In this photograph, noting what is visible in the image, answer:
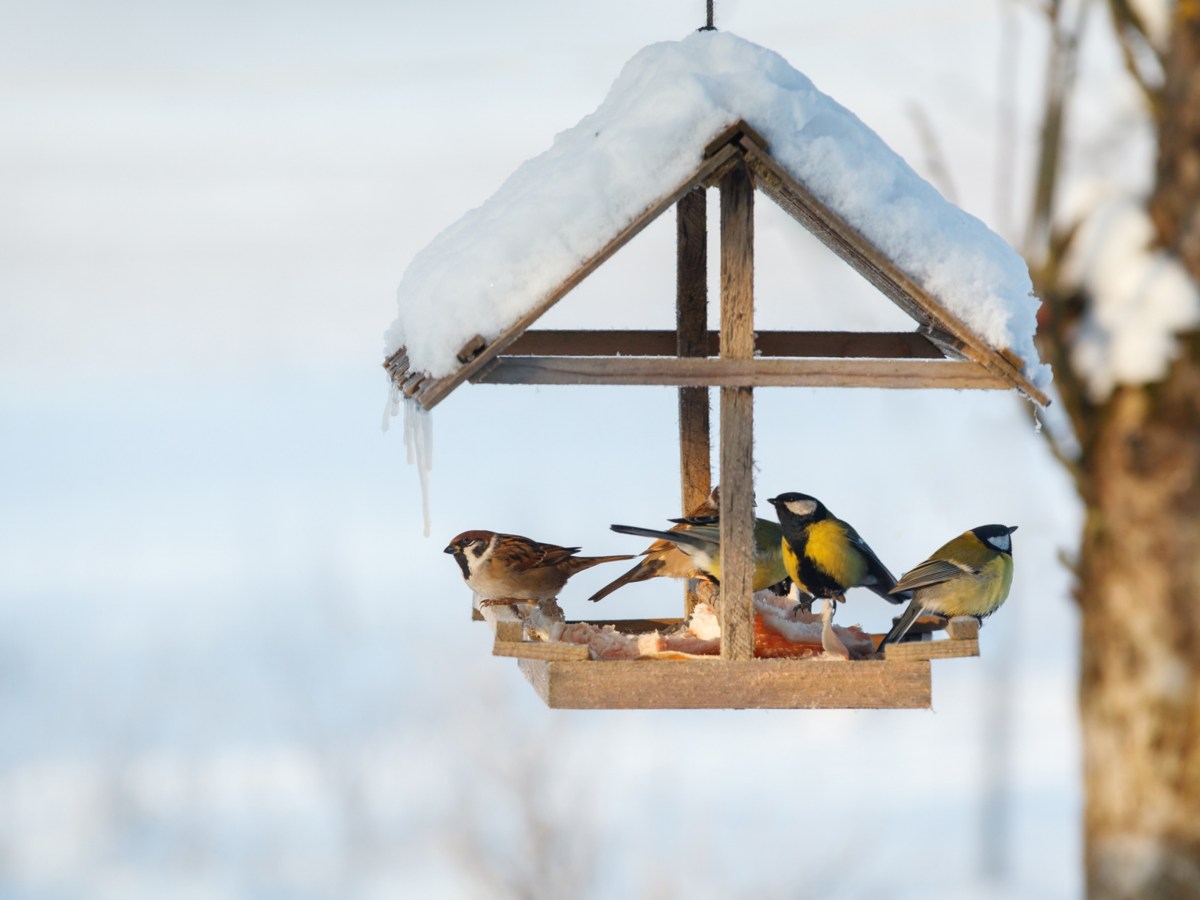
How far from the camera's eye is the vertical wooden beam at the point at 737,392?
8.93ft

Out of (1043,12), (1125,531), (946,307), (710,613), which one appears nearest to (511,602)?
(710,613)

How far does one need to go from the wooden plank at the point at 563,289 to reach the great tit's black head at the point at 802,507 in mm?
836

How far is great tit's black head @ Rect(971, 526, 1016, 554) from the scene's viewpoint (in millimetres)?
3223

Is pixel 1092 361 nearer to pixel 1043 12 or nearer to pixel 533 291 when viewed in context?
pixel 1043 12

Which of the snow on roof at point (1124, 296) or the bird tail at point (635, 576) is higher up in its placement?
the snow on roof at point (1124, 296)

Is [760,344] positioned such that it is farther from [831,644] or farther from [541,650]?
[541,650]

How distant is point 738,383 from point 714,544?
428mm

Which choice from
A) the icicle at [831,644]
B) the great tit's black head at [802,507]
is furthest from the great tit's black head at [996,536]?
→ the icicle at [831,644]

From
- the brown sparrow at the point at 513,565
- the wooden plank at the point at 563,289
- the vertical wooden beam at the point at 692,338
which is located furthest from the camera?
the vertical wooden beam at the point at 692,338

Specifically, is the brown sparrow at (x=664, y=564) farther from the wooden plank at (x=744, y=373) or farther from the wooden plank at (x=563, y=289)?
the wooden plank at (x=563, y=289)

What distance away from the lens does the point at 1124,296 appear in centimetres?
530

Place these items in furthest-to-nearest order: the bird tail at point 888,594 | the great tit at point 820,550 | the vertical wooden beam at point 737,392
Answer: the bird tail at point 888,594, the great tit at point 820,550, the vertical wooden beam at point 737,392

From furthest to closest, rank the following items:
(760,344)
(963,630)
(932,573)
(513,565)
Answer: (760,344), (513,565), (932,573), (963,630)

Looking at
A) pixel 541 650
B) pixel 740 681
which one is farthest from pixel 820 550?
pixel 541 650
